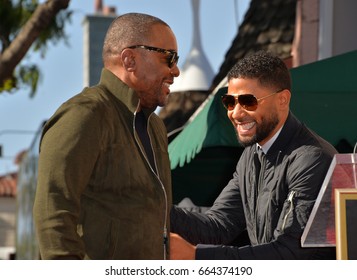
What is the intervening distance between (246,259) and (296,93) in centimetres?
357

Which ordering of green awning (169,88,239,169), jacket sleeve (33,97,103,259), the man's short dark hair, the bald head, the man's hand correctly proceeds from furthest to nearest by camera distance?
green awning (169,88,239,169) → the man's short dark hair → the bald head → the man's hand → jacket sleeve (33,97,103,259)

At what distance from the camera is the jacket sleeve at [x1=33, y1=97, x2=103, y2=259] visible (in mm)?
4941

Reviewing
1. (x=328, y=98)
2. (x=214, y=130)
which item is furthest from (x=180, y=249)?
(x=328, y=98)

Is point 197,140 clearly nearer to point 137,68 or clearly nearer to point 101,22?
point 137,68

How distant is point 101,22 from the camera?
5659cm

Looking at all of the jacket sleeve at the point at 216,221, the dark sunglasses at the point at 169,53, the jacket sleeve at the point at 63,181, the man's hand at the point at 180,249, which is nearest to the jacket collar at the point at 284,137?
the jacket sleeve at the point at 216,221

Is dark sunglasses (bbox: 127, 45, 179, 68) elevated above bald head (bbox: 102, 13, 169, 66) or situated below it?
below

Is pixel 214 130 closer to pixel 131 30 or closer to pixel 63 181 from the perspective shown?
pixel 131 30

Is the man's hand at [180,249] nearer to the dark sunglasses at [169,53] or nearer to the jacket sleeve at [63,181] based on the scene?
the jacket sleeve at [63,181]

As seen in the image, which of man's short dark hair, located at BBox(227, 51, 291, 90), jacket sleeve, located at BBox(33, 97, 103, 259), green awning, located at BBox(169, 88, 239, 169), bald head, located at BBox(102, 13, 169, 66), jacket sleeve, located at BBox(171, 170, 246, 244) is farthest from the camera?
green awning, located at BBox(169, 88, 239, 169)

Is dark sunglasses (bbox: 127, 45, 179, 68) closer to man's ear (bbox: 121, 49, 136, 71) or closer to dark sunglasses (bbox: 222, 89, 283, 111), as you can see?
man's ear (bbox: 121, 49, 136, 71)

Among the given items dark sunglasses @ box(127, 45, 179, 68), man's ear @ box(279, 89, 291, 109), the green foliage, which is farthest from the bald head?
the green foliage

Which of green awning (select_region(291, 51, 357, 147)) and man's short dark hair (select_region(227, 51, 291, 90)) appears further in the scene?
green awning (select_region(291, 51, 357, 147))

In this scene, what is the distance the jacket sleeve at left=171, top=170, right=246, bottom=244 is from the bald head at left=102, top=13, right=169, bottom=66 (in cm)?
98
